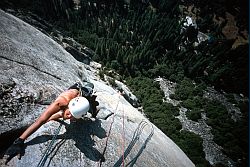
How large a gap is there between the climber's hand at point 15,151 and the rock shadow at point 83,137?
10.5 inches

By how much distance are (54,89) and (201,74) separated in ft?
65.9

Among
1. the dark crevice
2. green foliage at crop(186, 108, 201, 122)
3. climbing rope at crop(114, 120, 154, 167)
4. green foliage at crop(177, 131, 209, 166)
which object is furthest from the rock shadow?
green foliage at crop(186, 108, 201, 122)

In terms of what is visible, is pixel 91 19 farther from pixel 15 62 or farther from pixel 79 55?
pixel 15 62

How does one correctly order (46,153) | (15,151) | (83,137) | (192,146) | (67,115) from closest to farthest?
1. (15,151)
2. (46,153)
3. (67,115)
4. (83,137)
5. (192,146)

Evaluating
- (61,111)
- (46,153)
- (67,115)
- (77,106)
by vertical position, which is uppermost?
(77,106)

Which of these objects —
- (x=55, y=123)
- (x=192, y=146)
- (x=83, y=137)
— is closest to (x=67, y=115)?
(x=55, y=123)

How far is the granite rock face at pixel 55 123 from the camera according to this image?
21.1 ft

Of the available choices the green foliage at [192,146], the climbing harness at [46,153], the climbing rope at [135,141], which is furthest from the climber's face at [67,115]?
the green foliage at [192,146]

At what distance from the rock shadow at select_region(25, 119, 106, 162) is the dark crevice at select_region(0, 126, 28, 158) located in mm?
526

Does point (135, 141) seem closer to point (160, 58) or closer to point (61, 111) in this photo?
point (61, 111)

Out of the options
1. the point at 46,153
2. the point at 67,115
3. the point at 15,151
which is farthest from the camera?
the point at 67,115

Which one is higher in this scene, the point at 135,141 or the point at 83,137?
the point at 83,137

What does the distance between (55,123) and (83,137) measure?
860 millimetres

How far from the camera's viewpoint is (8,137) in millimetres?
6414
